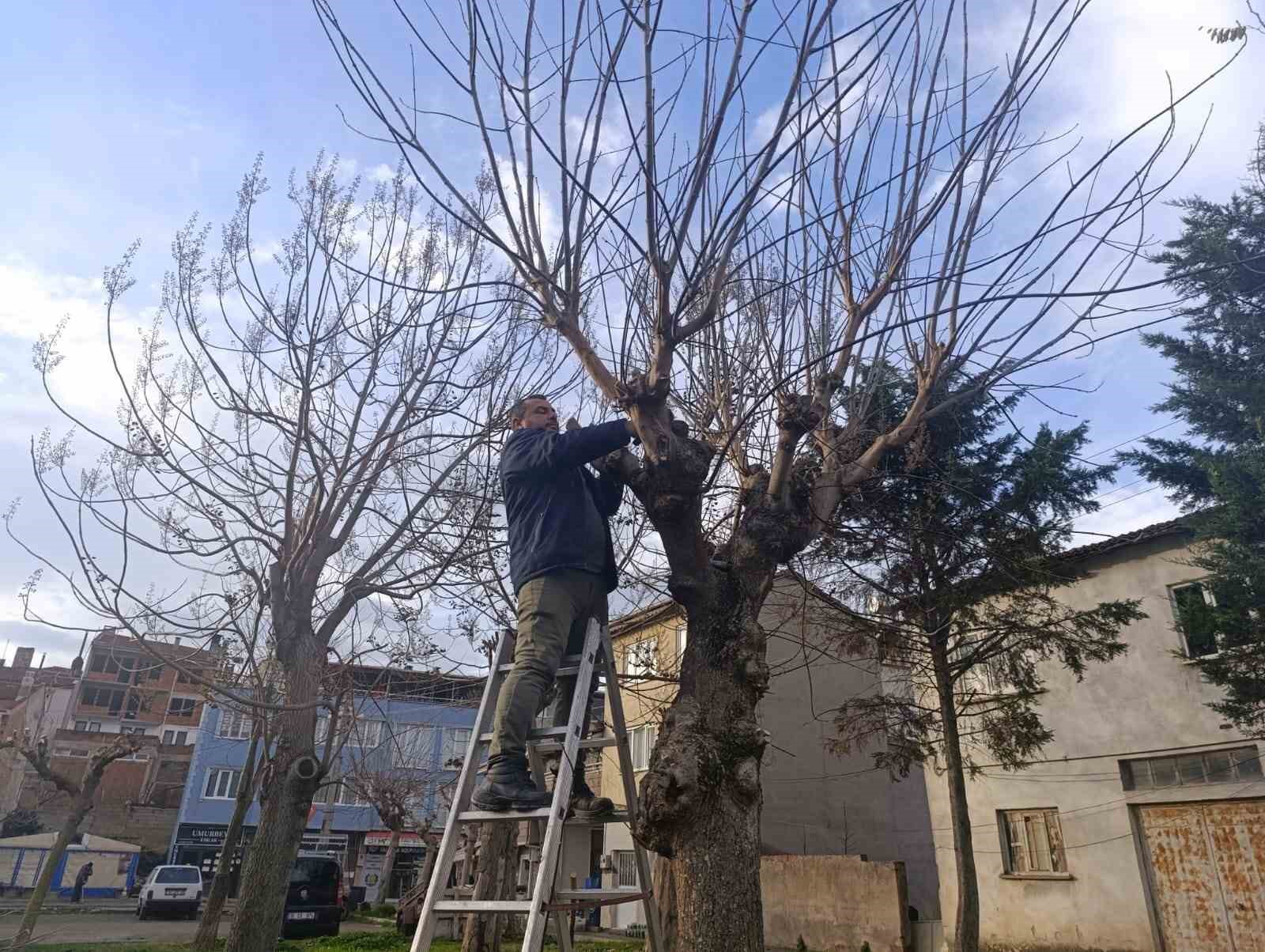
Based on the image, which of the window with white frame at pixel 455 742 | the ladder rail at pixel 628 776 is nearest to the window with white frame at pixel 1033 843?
the ladder rail at pixel 628 776

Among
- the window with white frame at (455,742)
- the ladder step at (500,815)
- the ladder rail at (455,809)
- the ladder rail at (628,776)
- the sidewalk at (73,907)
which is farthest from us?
the window with white frame at (455,742)

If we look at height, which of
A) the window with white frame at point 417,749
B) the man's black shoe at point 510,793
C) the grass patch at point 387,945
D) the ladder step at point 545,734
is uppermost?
the window with white frame at point 417,749

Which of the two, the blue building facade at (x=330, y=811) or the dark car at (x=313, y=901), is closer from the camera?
the dark car at (x=313, y=901)

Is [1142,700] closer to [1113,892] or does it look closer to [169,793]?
[1113,892]

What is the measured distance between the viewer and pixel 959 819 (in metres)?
10.9

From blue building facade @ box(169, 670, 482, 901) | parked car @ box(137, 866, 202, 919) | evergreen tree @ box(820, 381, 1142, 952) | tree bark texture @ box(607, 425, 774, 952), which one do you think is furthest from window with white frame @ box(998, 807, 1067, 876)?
parked car @ box(137, 866, 202, 919)

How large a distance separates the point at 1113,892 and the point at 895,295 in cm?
1139

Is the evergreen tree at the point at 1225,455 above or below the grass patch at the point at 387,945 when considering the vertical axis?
above

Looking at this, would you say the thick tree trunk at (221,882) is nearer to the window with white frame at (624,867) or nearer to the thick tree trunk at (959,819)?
the window with white frame at (624,867)

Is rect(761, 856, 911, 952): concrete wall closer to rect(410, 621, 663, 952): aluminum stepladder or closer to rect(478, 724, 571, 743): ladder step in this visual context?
rect(410, 621, 663, 952): aluminum stepladder

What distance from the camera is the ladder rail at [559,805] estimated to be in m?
3.06

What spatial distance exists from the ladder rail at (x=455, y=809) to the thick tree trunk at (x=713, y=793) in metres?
0.80

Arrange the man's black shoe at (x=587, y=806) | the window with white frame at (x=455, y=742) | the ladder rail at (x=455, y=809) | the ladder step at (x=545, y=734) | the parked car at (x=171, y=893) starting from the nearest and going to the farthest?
the ladder rail at (x=455, y=809)
the ladder step at (x=545, y=734)
the man's black shoe at (x=587, y=806)
the parked car at (x=171, y=893)
the window with white frame at (x=455, y=742)

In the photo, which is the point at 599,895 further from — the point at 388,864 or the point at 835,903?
the point at 388,864
